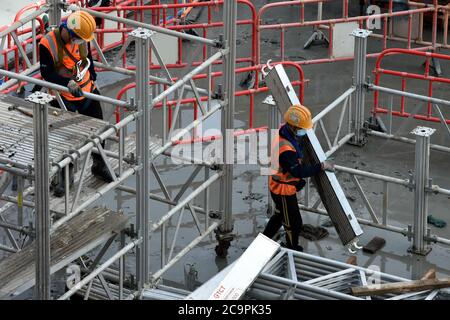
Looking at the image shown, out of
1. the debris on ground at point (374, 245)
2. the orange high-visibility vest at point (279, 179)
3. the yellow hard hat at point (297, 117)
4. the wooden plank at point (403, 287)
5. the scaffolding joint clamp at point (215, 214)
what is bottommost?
the debris on ground at point (374, 245)

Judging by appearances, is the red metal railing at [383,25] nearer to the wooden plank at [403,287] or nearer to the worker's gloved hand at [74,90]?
the wooden plank at [403,287]

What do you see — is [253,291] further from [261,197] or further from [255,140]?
[255,140]

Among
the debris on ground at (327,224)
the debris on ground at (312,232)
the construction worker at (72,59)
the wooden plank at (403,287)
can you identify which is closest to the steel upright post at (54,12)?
the construction worker at (72,59)

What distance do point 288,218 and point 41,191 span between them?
4.42 metres

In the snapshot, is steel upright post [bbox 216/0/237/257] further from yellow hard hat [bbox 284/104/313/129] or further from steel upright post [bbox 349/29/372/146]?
steel upright post [bbox 349/29/372/146]

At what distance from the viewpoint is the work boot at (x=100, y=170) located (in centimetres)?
1365

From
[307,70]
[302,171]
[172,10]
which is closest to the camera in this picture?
[302,171]

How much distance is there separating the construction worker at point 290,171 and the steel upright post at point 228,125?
550 millimetres

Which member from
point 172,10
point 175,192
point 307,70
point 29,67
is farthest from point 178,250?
point 172,10

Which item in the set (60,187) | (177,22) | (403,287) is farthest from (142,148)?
(177,22)

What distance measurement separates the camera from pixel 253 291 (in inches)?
564

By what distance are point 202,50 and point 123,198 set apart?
19.1ft

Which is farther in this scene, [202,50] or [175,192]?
[202,50]

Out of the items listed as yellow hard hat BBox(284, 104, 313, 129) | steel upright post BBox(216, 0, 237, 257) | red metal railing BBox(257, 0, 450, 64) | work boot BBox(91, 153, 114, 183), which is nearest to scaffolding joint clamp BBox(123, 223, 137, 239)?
work boot BBox(91, 153, 114, 183)
